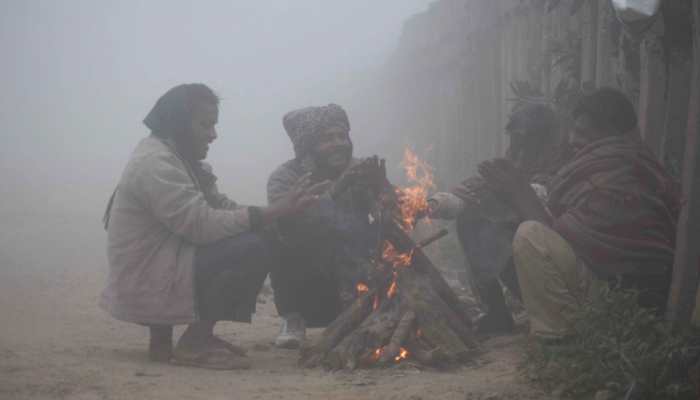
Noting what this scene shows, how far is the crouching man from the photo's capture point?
12.9 ft

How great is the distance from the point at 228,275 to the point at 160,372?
2.35 ft

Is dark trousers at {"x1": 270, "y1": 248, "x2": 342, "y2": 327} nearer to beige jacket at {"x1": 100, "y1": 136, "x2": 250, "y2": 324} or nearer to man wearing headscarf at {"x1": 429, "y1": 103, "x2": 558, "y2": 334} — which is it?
beige jacket at {"x1": 100, "y1": 136, "x2": 250, "y2": 324}

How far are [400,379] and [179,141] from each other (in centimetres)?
212

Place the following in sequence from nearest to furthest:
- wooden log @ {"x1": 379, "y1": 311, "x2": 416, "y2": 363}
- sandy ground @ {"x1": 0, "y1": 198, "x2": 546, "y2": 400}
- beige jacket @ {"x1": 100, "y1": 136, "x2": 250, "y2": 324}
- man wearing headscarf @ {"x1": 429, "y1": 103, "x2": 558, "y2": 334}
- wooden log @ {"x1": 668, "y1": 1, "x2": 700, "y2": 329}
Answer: wooden log @ {"x1": 668, "y1": 1, "x2": 700, "y2": 329}, sandy ground @ {"x1": 0, "y1": 198, "x2": 546, "y2": 400}, wooden log @ {"x1": 379, "y1": 311, "x2": 416, "y2": 363}, beige jacket @ {"x1": 100, "y1": 136, "x2": 250, "y2": 324}, man wearing headscarf @ {"x1": 429, "y1": 103, "x2": 558, "y2": 334}

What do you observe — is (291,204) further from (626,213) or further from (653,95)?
(653,95)

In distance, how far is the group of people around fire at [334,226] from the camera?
398 cm

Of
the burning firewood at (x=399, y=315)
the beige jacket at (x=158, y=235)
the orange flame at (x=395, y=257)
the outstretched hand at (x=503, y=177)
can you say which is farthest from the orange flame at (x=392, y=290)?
the beige jacket at (x=158, y=235)

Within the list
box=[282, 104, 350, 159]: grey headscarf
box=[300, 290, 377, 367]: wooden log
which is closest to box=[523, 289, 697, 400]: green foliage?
box=[300, 290, 377, 367]: wooden log

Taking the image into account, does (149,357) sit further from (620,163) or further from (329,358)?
(620,163)

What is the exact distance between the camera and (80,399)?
3.81 m

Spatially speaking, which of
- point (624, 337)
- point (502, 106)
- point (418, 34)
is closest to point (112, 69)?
point (418, 34)

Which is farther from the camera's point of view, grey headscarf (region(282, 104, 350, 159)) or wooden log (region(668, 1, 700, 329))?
grey headscarf (region(282, 104, 350, 159))

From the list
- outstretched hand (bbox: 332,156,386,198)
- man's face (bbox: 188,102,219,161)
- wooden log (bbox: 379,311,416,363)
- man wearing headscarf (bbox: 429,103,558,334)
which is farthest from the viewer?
man wearing headscarf (bbox: 429,103,558,334)

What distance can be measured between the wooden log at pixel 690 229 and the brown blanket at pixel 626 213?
120 mm
